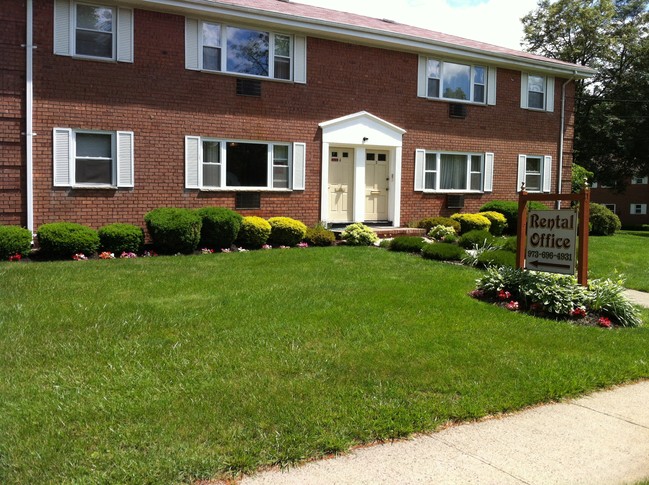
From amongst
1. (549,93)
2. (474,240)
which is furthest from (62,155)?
(549,93)

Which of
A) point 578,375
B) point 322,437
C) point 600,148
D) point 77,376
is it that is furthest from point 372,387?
point 600,148

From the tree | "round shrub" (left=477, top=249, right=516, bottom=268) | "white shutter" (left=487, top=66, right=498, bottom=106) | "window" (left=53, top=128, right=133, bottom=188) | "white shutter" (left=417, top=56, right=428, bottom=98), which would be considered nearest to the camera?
"round shrub" (left=477, top=249, right=516, bottom=268)

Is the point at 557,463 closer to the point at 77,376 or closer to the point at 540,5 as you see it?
the point at 77,376

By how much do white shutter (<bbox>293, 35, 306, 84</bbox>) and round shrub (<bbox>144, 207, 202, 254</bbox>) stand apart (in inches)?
202

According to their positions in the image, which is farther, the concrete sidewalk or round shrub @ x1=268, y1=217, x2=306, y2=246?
round shrub @ x1=268, y1=217, x2=306, y2=246

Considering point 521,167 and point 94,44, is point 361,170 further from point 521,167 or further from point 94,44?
point 94,44

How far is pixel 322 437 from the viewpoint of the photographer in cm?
392

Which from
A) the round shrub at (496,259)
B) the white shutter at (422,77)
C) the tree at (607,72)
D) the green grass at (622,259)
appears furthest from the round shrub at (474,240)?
the tree at (607,72)

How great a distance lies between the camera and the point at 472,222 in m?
17.2

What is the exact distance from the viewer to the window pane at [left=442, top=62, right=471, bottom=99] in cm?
1836

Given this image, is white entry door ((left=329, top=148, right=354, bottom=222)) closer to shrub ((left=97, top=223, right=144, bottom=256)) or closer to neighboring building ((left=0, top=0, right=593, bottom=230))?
neighboring building ((left=0, top=0, right=593, bottom=230))

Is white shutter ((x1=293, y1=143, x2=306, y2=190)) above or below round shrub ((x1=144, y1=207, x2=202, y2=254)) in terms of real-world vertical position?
above

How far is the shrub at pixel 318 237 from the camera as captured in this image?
14.7m

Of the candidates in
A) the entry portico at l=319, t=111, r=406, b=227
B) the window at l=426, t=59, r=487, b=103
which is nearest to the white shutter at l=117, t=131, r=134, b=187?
the entry portico at l=319, t=111, r=406, b=227
